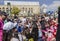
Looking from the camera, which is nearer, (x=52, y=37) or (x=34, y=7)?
(x=52, y=37)

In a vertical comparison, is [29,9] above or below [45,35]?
below

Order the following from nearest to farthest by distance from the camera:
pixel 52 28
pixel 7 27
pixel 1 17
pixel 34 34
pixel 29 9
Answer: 1. pixel 1 17
2. pixel 7 27
3. pixel 34 34
4. pixel 52 28
5. pixel 29 9

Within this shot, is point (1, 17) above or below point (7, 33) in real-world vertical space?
above

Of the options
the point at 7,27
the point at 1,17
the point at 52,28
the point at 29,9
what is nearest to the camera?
the point at 1,17

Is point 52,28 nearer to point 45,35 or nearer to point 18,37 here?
point 45,35

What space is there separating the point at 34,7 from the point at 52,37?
7505 cm

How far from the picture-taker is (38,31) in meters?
7.92

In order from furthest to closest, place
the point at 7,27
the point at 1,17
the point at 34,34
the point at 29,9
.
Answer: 1. the point at 29,9
2. the point at 34,34
3. the point at 7,27
4. the point at 1,17

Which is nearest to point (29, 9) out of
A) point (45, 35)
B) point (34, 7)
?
point (34, 7)

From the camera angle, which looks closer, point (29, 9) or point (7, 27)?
point (7, 27)

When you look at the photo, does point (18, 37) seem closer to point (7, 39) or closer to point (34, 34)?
point (7, 39)

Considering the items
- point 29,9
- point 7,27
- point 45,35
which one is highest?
point 7,27

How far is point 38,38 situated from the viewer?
8.06m

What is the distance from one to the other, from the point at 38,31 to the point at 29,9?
72.0 metres
